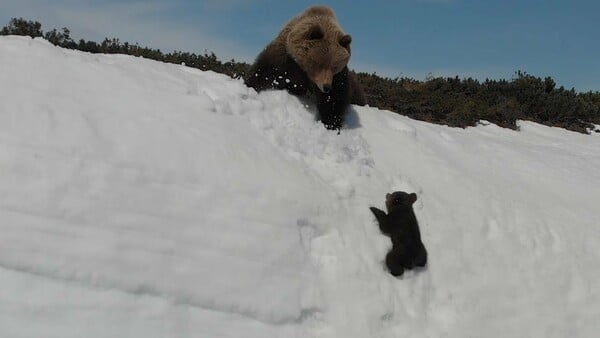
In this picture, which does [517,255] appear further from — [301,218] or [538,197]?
[301,218]

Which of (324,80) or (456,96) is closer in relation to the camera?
(324,80)

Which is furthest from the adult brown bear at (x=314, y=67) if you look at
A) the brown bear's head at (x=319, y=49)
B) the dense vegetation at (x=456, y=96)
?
the dense vegetation at (x=456, y=96)

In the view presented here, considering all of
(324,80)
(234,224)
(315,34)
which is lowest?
(234,224)

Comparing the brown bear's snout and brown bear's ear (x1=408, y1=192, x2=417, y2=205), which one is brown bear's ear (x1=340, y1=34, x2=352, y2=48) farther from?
brown bear's ear (x1=408, y1=192, x2=417, y2=205)

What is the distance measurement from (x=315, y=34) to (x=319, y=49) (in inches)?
7.3

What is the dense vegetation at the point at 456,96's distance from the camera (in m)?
11.8

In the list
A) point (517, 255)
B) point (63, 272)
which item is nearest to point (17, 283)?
point (63, 272)

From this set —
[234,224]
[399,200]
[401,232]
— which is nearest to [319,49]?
[399,200]

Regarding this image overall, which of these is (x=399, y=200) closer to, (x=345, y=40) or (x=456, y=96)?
(x=345, y=40)

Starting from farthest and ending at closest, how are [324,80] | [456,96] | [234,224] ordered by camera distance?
[456,96] → [324,80] → [234,224]

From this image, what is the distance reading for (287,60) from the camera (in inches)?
243

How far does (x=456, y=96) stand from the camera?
14.6 metres

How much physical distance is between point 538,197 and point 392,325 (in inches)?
114

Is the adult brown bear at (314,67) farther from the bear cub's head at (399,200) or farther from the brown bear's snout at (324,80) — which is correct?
the bear cub's head at (399,200)
